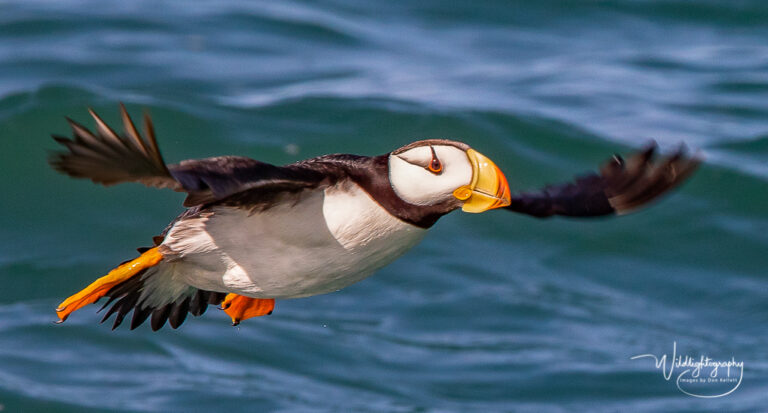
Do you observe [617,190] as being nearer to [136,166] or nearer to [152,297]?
[152,297]

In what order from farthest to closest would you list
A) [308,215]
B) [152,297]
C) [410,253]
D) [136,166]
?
1. [410,253]
2. [152,297]
3. [308,215]
4. [136,166]

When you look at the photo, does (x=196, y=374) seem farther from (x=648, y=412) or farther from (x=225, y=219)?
(x=225, y=219)

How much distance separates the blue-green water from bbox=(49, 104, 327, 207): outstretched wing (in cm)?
829

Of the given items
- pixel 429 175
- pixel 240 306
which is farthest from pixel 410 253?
pixel 429 175

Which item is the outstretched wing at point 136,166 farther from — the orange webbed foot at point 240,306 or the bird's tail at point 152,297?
the orange webbed foot at point 240,306

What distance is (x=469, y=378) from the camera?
14.0 meters

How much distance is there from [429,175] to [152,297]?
80.3 inches

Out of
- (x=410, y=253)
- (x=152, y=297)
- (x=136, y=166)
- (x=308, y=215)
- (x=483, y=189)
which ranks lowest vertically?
(x=136, y=166)

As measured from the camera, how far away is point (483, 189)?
5312 mm

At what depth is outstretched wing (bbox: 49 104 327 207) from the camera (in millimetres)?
4566

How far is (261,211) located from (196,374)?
8.13 metres

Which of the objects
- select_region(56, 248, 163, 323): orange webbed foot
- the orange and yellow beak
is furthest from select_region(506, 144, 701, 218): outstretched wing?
select_region(56, 248, 163, 323): orange webbed foot

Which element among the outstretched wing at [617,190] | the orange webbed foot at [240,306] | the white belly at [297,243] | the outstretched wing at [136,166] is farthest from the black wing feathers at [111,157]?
the outstretched wing at [617,190]

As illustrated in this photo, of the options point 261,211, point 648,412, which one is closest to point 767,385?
point 648,412
